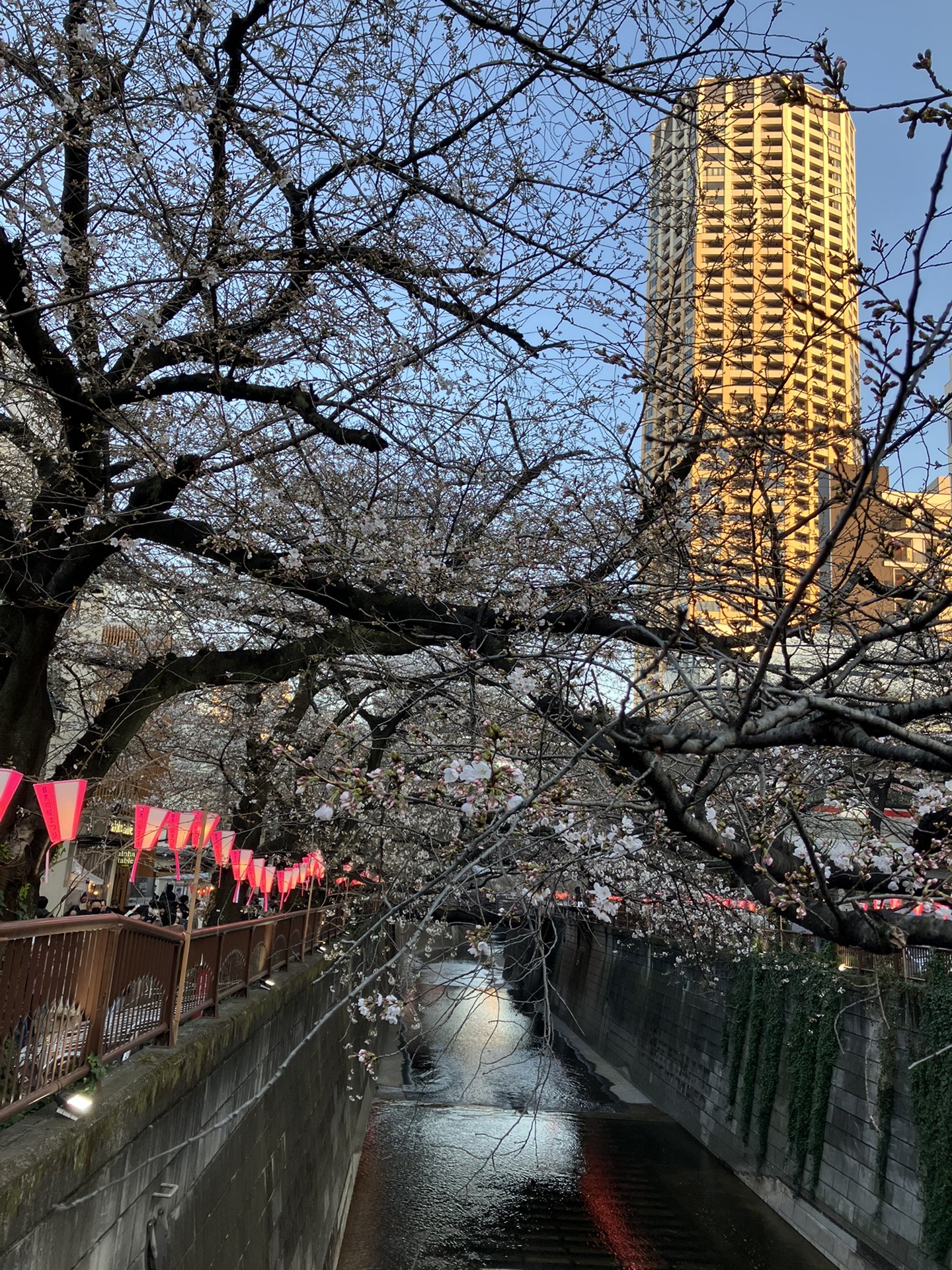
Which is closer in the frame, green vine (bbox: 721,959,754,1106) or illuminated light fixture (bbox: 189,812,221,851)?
illuminated light fixture (bbox: 189,812,221,851)

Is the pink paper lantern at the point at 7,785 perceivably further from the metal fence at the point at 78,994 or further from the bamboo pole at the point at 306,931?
the bamboo pole at the point at 306,931

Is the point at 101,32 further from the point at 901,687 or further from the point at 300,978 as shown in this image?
the point at 300,978

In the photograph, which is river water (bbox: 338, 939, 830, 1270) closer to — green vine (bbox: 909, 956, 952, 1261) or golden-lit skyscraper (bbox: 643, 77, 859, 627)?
green vine (bbox: 909, 956, 952, 1261)

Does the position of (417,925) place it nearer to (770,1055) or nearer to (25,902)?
(25,902)

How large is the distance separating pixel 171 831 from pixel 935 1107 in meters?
10.4

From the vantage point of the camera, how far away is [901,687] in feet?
31.7

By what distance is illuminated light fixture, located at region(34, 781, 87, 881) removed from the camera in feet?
23.3

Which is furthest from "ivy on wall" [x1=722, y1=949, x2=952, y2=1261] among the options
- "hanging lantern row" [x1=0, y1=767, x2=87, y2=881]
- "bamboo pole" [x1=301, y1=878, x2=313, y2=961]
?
"hanging lantern row" [x1=0, y1=767, x2=87, y2=881]

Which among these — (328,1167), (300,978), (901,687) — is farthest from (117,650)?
(901,687)

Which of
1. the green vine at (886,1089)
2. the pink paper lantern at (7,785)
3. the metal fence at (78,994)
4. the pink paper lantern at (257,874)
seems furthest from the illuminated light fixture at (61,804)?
the green vine at (886,1089)

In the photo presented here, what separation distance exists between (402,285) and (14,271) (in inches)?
97.1

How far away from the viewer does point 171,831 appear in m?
9.74

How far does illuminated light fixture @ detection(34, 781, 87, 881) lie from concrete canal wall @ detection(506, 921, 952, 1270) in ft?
11.3

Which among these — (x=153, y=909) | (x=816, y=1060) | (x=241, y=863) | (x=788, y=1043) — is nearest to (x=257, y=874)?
(x=241, y=863)
